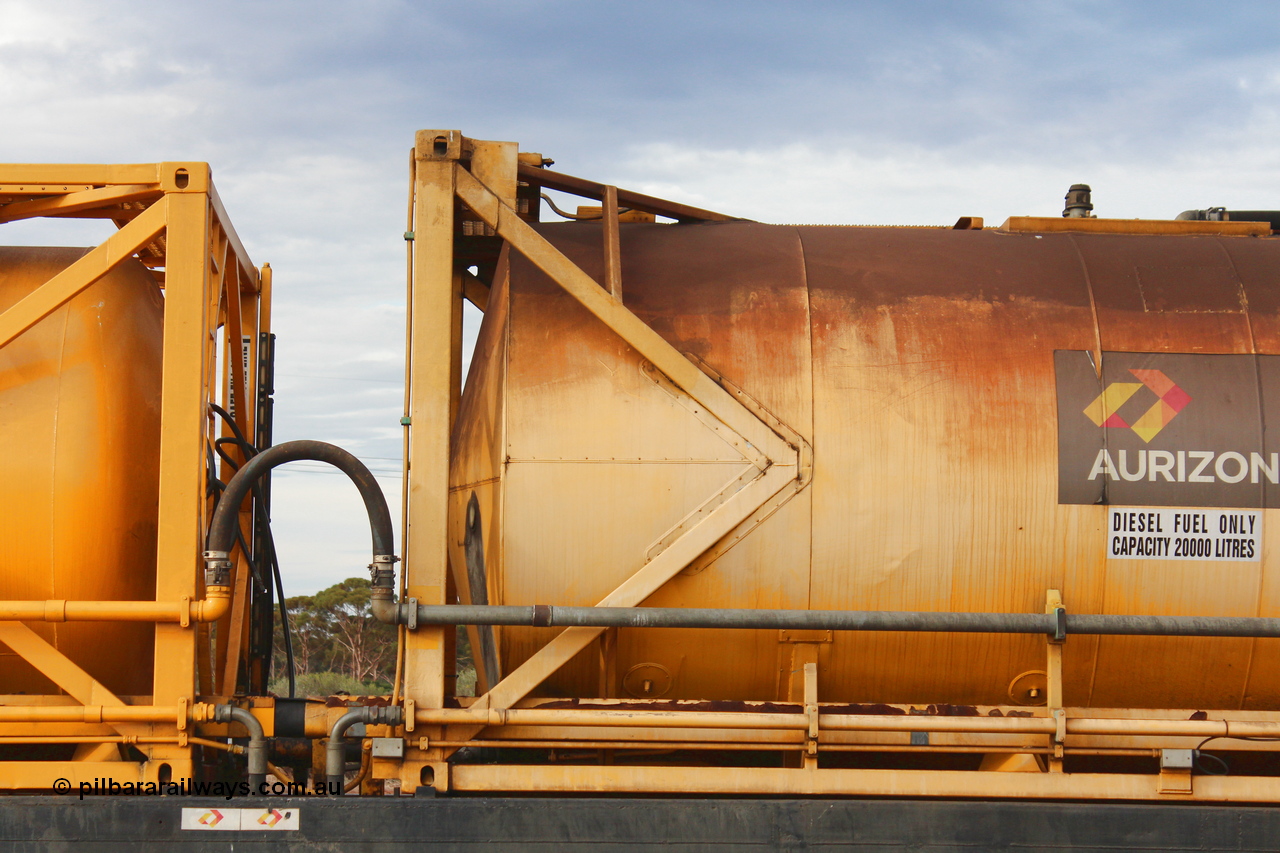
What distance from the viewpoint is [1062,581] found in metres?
4.78

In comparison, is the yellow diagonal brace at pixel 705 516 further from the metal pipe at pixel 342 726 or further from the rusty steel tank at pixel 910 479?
the metal pipe at pixel 342 726

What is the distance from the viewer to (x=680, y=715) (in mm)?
4551

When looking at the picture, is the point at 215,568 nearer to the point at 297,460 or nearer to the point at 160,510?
the point at 160,510

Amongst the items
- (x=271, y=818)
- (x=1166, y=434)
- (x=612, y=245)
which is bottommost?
(x=271, y=818)

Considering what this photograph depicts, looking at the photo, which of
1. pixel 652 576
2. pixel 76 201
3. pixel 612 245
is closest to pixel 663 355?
pixel 612 245

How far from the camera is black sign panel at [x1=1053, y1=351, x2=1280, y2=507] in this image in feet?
15.7

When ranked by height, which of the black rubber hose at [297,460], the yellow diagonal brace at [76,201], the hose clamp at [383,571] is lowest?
the hose clamp at [383,571]

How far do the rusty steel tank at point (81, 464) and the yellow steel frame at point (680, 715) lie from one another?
1.43m

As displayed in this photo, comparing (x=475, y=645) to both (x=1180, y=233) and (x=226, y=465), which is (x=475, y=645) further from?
(x=1180, y=233)

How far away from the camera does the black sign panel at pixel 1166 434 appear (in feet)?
15.7

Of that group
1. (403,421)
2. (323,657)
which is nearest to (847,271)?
(403,421)

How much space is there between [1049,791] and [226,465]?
4.64 m

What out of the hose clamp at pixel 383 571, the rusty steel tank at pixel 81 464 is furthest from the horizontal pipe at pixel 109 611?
the hose clamp at pixel 383 571

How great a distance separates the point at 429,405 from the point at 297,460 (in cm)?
67
